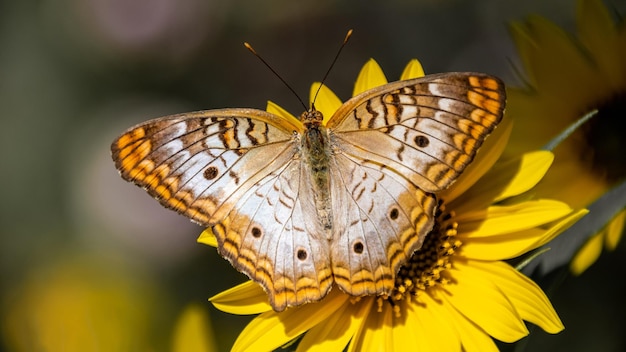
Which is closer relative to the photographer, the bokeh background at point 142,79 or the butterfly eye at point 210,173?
the butterfly eye at point 210,173

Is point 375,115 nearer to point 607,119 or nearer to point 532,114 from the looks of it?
point 532,114

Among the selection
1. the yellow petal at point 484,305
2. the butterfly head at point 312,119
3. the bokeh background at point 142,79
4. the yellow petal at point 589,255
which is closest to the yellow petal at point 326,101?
the butterfly head at point 312,119

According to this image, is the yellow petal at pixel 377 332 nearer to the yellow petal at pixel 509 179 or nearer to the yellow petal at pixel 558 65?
the yellow petal at pixel 509 179

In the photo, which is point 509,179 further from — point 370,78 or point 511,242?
point 370,78

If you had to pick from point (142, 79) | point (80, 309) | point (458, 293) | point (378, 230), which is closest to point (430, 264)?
point (458, 293)

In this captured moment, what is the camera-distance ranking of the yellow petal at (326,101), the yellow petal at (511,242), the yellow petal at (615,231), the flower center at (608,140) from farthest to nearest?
the flower center at (608,140), the yellow petal at (326,101), the yellow petal at (615,231), the yellow petal at (511,242)

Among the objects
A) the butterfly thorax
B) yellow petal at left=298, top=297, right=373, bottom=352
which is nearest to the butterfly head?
the butterfly thorax
